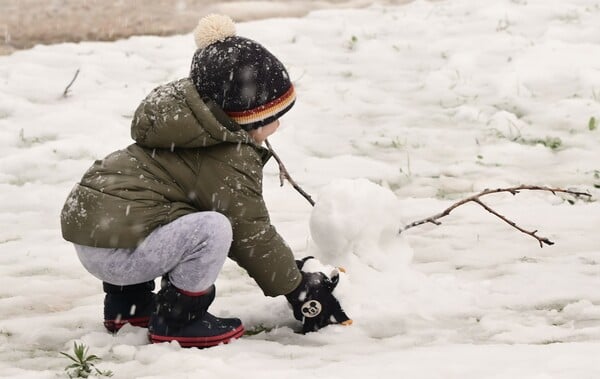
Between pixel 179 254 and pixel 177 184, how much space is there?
27 centimetres

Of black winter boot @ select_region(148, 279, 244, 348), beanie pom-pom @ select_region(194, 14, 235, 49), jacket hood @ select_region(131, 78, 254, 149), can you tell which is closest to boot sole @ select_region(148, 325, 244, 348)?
black winter boot @ select_region(148, 279, 244, 348)

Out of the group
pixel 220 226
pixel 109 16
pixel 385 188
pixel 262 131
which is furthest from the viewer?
pixel 109 16

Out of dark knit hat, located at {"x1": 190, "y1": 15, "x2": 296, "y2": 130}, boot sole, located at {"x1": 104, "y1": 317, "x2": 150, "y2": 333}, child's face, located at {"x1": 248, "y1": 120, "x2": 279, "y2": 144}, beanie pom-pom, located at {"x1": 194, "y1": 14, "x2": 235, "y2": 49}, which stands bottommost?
boot sole, located at {"x1": 104, "y1": 317, "x2": 150, "y2": 333}

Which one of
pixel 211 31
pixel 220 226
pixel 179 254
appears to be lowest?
pixel 179 254

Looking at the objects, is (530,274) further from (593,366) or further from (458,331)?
(593,366)

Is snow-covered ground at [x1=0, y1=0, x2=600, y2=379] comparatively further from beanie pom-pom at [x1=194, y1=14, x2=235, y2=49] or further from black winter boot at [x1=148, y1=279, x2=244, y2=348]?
beanie pom-pom at [x1=194, y1=14, x2=235, y2=49]

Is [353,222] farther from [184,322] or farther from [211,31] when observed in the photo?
[211,31]

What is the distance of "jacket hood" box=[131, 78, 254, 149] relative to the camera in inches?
121

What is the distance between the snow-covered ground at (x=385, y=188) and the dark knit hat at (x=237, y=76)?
670 mm

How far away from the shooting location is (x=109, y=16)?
995 cm

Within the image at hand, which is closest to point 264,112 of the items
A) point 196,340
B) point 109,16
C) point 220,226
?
point 220,226

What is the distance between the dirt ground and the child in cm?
561

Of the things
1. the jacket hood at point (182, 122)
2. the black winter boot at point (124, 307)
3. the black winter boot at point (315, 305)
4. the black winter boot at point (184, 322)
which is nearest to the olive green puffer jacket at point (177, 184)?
the jacket hood at point (182, 122)

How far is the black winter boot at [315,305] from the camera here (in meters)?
3.35
